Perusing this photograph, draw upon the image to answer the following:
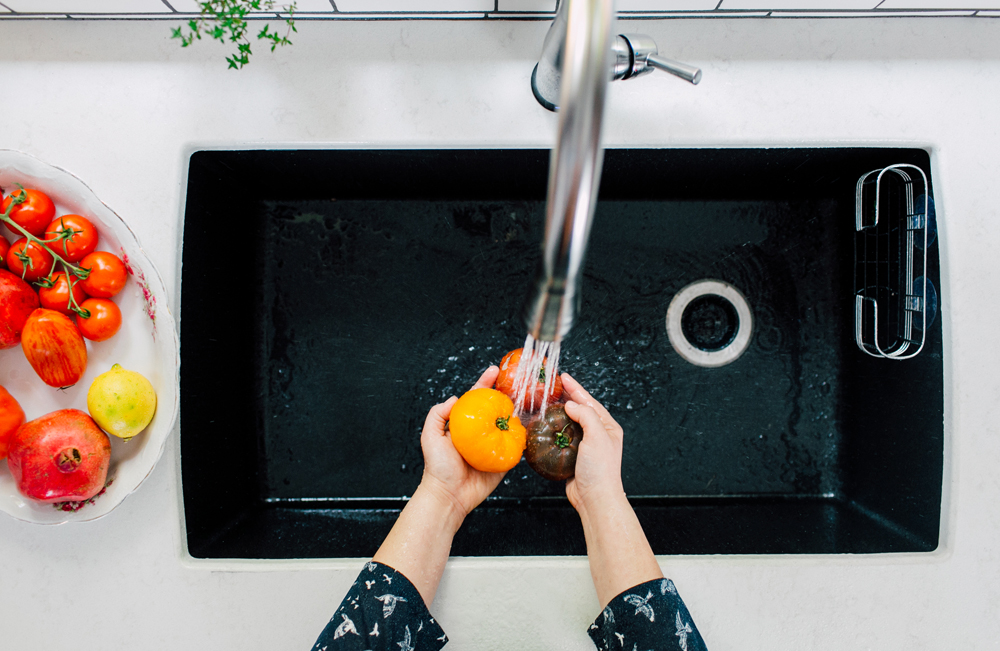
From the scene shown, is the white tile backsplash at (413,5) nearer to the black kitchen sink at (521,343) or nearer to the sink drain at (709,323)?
the black kitchen sink at (521,343)

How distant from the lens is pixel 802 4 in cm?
79

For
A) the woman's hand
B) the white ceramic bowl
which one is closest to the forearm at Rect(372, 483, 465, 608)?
the woman's hand

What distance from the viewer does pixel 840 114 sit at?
2.61ft

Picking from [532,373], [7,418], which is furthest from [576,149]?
[7,418]

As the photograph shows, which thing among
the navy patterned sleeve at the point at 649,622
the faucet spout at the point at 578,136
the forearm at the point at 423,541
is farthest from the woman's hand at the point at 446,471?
the faucet spout at the point at 578,136

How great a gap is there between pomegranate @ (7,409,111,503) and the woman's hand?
0.45 m

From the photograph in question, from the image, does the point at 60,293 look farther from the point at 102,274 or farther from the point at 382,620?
the point at 382,620

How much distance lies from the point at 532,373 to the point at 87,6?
0.86 m

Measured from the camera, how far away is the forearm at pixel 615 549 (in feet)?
2.38

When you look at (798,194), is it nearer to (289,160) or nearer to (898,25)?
(898,25)

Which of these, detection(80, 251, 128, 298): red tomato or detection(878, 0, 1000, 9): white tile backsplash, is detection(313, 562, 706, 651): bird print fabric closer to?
detection(80, 251, 128, 298): red tomato

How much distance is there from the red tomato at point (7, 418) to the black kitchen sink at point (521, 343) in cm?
30

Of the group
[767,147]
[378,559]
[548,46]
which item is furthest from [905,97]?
[378,559]

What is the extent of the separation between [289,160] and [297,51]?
0.52 feet
